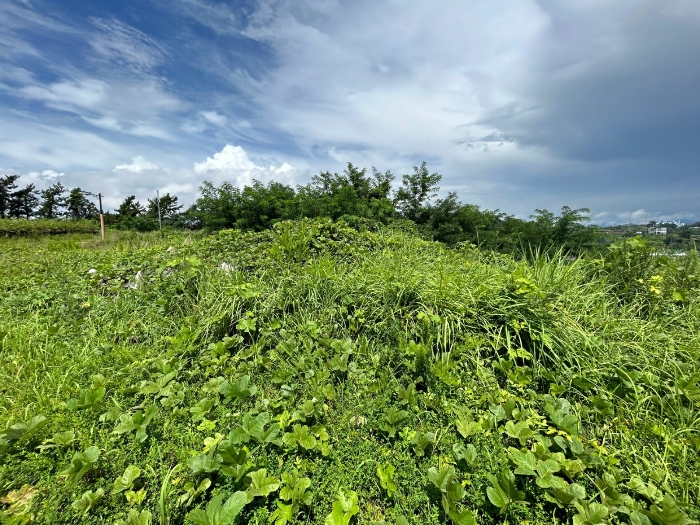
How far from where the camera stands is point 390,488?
1.39 metres

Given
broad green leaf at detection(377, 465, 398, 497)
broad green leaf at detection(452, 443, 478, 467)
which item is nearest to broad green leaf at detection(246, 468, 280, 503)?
broad green leaf at detection(377, 465, 398, 497)

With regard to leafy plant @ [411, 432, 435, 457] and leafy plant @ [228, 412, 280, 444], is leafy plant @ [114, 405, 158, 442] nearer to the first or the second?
leafy plant @ [228, 412, 280, 444]

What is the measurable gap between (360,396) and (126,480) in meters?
1.27

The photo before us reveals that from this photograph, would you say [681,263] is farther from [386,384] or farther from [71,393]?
[71,393]

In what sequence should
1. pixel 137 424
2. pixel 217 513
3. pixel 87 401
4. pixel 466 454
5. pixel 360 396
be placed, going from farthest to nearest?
pixel 360 396
pixel 87 401
pixel 137 424
pixel 466 454
pixel 217 513

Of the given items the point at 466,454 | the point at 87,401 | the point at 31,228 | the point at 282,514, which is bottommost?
the point at 282,514

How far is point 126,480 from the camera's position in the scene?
137 centimetres

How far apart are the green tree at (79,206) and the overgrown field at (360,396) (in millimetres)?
41055

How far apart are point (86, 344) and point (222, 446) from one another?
203cm

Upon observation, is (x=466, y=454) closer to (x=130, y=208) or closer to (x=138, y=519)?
(x=138, y=519)

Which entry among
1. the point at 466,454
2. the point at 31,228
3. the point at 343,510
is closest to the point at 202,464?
the point at 343,510

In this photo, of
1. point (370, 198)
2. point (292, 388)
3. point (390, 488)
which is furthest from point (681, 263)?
point (370, 198)

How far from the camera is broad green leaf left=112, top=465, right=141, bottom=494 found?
1.35 m

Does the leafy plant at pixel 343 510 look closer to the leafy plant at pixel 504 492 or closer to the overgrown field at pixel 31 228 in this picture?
the leafy plant at pixel 504 492
